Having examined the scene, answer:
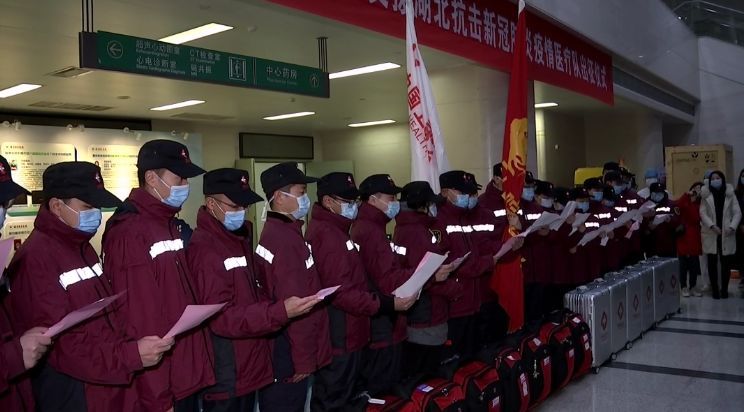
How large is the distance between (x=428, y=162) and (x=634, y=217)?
133 inches

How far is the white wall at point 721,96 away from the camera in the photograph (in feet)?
48.9

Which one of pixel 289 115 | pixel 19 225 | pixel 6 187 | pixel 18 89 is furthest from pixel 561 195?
pixel 19 225

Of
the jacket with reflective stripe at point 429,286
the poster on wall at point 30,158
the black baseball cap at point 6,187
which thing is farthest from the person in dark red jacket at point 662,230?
the poster on wall at point 30,158

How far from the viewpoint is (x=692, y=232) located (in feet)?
25.8

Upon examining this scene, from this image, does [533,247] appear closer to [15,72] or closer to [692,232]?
[692,232]

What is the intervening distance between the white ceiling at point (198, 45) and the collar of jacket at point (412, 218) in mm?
1906

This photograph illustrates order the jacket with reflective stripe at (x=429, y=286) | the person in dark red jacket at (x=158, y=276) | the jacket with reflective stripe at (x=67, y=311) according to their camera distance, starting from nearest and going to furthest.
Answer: the jacket with reflective stripe at (x=67, y=311) < the person in dark red jacket at (x=158, y=276) < the jacket with reflective stripe at (x=429, y=286)

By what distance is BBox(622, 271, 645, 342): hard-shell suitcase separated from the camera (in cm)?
557

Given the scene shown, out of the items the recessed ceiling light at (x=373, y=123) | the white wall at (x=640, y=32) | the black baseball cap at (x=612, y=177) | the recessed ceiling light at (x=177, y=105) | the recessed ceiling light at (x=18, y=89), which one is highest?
the white wall at (x=640, y=32)

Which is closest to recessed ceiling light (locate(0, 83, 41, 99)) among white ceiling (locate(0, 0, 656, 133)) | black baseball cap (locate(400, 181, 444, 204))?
white ceiling (locate(0, 0, 656, 133))

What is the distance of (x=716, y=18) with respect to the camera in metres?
15.1

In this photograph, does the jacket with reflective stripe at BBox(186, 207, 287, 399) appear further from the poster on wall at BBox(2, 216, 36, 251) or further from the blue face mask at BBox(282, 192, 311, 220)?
the poster on wall at BBox(2, 216, 36, 251)

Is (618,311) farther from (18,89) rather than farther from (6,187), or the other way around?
(18,89)

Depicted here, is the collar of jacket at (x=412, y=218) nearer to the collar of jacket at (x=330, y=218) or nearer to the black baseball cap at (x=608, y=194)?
the collar of jacket at (x=330, y=218)
